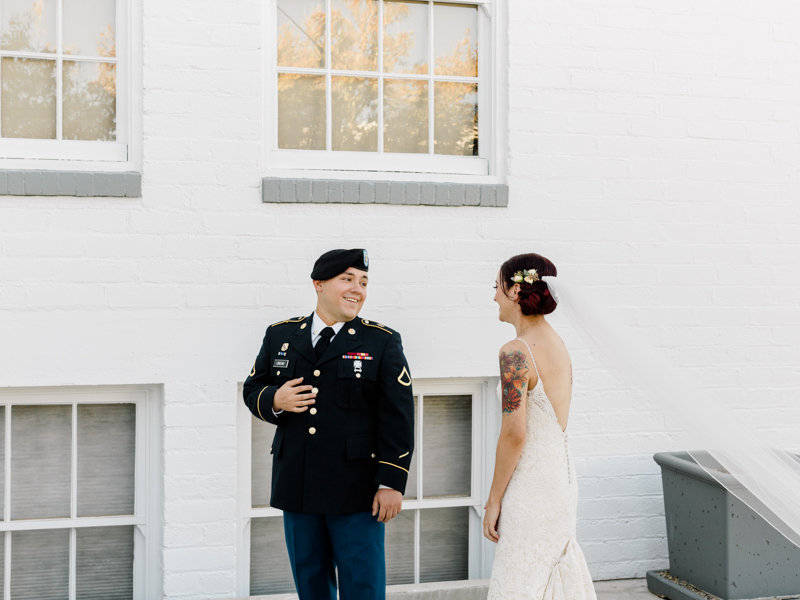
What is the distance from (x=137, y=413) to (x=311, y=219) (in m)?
1.26

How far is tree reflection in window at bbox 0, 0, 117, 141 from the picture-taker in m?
3.62

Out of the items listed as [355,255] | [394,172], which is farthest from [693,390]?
[394,172]

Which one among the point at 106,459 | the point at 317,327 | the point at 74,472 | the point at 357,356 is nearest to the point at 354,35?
the point at 317,327

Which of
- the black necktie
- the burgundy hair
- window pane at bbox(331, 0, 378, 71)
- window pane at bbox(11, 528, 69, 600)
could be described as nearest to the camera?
the burgundy hair

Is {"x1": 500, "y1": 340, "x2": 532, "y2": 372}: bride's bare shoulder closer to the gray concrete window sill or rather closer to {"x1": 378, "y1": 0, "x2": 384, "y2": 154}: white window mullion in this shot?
{"x1": 378, "y1": 0, "x2": 384, "y2": 154}: white window mullion

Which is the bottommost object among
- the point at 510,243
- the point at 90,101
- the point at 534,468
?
the point at 534,468

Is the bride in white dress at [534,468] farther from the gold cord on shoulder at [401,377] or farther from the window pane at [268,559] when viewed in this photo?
the window pane at [268,559]

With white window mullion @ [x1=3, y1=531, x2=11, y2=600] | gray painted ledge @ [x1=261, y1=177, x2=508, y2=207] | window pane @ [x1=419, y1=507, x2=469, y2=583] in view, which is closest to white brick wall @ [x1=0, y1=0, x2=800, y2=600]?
gray painted ledge @ [x1=261, y1=177, x2=508, y2=207]

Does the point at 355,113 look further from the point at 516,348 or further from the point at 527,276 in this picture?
the point at 516,348

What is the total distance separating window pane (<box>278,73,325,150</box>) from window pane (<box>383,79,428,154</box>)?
33 centimetres

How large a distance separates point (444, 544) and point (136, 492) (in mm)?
1598

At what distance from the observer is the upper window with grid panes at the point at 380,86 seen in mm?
3867

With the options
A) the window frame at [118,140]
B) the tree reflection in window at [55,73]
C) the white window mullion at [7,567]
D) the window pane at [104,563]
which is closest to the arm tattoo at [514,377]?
the window frame at [118,140]

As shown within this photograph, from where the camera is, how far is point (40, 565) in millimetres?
3695
